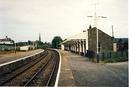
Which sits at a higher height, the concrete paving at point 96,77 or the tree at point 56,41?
the tree at point 56,41

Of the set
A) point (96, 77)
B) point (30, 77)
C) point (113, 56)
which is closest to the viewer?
point (96, 77)

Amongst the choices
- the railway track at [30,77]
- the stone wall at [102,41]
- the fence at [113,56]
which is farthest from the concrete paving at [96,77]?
the stone wall at [102,41]

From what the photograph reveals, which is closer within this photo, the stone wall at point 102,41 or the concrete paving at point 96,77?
the concrete paving at point 96,77

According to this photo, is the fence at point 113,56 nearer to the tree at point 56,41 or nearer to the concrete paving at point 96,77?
the concrete paving at point 96,77

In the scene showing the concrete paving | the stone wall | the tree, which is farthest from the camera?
the tree

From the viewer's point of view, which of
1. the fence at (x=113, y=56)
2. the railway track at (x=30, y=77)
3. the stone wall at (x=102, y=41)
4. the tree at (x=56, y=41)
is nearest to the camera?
the railway track at (x=30, y=77)

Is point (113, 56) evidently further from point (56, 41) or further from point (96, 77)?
point (56, 41)

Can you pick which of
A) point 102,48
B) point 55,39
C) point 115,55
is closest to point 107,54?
point 115,55

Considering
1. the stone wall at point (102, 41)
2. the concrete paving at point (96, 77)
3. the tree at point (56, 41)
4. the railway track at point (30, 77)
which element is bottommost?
the railway track at point (30, 77)

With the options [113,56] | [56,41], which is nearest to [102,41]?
[113,56]

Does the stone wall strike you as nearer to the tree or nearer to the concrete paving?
the concrete paving

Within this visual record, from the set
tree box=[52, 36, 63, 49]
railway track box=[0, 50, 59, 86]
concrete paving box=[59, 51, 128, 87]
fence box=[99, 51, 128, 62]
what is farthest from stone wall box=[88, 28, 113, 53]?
tree box=[52, 36, 63, 49]

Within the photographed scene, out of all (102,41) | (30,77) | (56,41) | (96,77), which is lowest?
(30,77)

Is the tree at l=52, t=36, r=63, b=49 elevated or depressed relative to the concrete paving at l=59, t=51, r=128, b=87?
elevated
